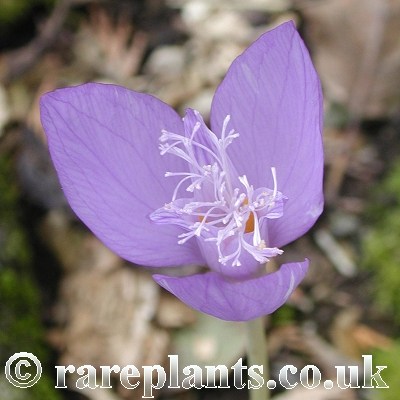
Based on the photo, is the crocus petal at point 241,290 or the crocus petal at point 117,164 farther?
the crocus petal at point 117,164

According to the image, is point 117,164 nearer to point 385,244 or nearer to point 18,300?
point 18,300

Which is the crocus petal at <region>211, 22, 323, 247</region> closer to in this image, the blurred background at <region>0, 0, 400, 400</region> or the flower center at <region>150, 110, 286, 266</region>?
the flower center at <region>150, 110, 286, 266</region>

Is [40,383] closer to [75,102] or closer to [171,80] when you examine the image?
[75,102]

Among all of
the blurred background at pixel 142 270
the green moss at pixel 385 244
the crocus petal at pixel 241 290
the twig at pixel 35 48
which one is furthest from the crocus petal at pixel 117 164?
the twig at pixel 35 48

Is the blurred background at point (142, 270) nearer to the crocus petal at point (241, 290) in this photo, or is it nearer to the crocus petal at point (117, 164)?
the crocus petal at point (117, 164)

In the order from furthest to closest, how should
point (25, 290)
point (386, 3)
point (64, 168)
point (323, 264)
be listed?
A: point (386, 3) → point (323, 264) → point (25, 290) → point (64, 168)

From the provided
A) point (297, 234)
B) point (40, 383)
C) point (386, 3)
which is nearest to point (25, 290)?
point (40, 383)

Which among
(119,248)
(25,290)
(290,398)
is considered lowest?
(290,398)

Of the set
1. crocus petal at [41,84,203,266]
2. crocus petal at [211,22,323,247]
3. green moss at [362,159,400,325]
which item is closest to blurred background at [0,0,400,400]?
green moss at [362,159,400,325]
